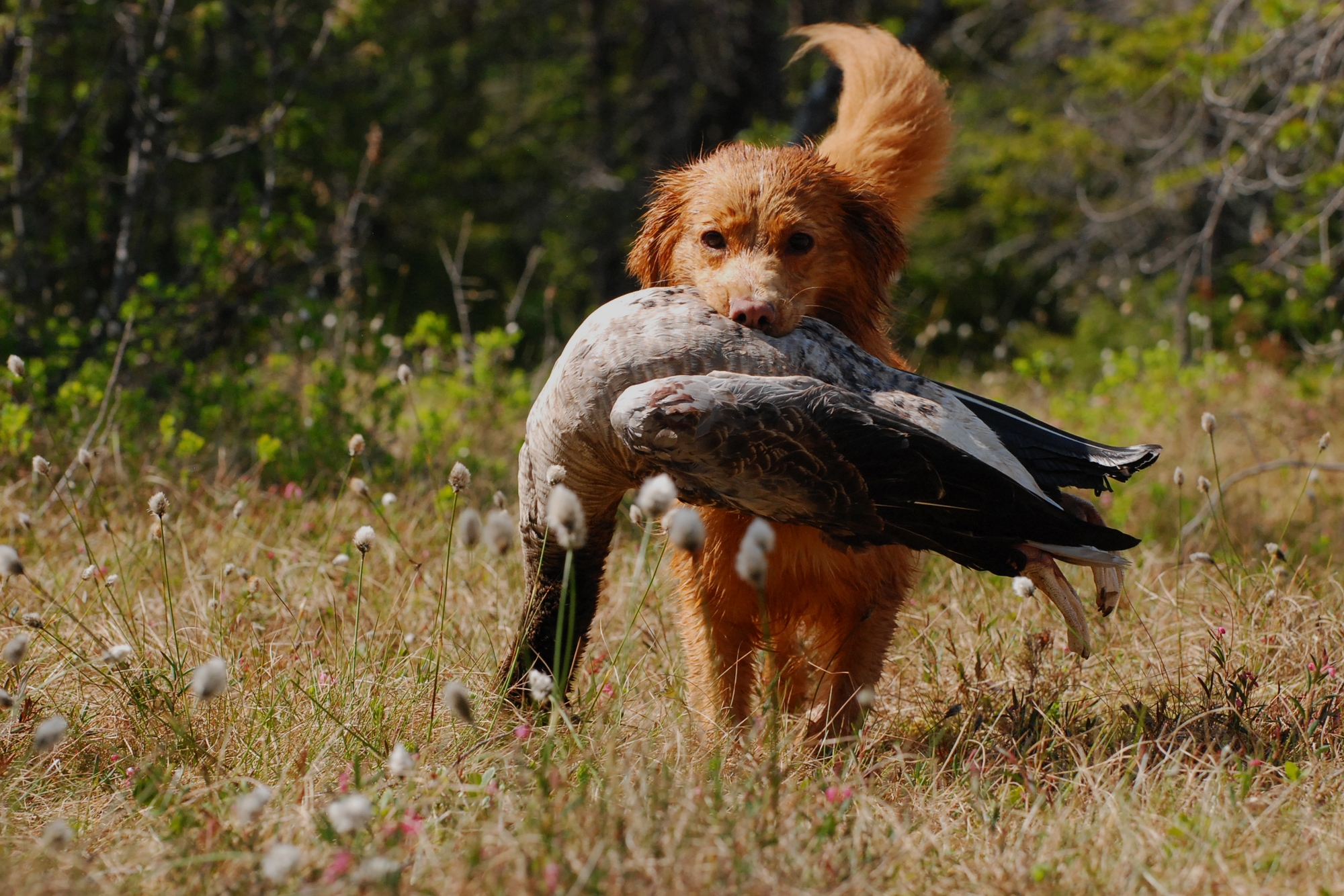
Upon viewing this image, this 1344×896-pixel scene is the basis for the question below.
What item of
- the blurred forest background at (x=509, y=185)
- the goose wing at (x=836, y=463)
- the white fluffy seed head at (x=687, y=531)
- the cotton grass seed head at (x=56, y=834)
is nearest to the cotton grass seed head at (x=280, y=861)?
the cotton grass seed head at (x=56, y=834)

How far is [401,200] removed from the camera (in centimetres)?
1270

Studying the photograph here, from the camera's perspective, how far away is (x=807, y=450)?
2.13 m

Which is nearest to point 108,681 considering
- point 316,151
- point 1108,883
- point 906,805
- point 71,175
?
point 906,805

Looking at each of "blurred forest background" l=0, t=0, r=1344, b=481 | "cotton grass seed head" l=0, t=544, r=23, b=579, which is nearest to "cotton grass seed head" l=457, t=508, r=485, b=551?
"cotton grass seed head" l=0, t=544, r=23, b=579

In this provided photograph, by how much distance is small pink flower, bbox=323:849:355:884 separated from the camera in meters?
1.82

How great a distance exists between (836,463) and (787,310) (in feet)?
2.57

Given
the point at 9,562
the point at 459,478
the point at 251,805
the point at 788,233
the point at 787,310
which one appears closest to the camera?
the point at 251,805

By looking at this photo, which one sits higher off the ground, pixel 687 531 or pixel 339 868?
pixel 687 531

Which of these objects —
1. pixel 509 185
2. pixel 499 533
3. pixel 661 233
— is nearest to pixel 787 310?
pixel 661 233

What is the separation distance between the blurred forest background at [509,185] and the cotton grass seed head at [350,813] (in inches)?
109

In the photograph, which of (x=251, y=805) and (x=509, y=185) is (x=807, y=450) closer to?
(x=251, y=805)

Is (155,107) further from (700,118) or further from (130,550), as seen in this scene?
(700,118)

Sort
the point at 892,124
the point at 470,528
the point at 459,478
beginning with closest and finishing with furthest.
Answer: the point at 470,528
the point at 459,478
the point at 892,124

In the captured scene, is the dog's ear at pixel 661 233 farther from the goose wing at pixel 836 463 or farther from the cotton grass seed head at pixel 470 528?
the cotton grass seed head at pixel 470 528
